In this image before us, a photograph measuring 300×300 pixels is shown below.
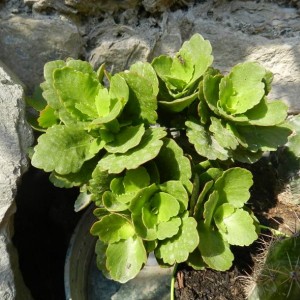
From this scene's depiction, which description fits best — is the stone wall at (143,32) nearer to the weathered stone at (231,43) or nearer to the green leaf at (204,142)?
the weathered stone at (231,43)

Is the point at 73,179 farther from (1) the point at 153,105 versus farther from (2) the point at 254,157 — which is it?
(2) the point at 254,157

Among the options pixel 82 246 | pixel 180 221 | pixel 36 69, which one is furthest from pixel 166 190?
pixel 36 69

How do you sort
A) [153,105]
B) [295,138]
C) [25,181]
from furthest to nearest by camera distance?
[25,181], [295,138], [153,105]

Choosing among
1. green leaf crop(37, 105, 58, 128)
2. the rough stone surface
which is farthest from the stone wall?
green leaf crop(37, 105, 58, 128)

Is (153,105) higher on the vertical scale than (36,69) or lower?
higher

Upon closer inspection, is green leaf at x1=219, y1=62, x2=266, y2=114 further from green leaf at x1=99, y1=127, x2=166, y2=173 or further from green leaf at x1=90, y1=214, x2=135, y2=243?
green leaf at x1=90, y1=214, x2=135, y2=243

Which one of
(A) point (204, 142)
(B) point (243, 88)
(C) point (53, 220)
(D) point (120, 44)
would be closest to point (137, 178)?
(A) point (204, 142)
